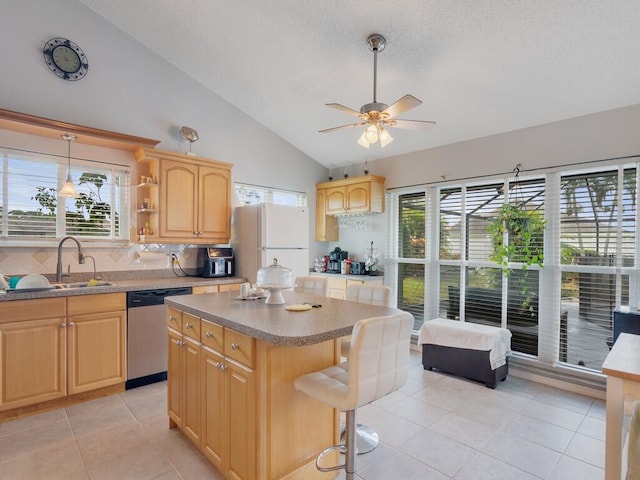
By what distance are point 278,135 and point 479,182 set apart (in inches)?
109

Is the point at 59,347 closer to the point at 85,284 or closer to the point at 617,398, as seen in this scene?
the point at 85,284

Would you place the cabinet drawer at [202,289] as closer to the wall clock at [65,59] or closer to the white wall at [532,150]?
the wall clock at [65,59]

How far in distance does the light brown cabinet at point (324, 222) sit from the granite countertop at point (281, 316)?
282 centimetres

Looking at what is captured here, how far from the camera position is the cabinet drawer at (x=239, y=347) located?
5.32 feet

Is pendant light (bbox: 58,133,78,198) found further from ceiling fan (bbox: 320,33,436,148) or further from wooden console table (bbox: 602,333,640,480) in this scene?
wooden console table (bbox: 602,333,640,480)

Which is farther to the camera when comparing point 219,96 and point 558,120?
point 219,96

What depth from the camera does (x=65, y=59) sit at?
318 cm

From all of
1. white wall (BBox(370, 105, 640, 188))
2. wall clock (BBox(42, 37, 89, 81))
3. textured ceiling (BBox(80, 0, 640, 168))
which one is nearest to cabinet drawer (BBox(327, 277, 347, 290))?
white wall (BBox(370, 105, 640, 188))

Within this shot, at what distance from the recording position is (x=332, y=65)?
3254 millimetres

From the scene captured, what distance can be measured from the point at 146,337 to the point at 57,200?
1569 millimetres

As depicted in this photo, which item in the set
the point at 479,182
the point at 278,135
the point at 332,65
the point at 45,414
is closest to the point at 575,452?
the point at 479,182

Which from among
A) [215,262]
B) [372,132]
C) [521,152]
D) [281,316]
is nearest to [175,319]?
[281,316]

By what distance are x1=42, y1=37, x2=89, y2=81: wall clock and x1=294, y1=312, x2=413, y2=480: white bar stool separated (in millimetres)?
3539

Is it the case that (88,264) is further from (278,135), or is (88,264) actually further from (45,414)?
(278,135)
